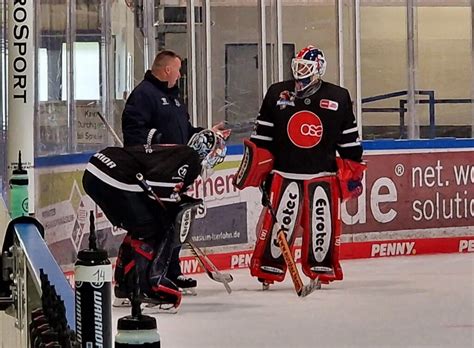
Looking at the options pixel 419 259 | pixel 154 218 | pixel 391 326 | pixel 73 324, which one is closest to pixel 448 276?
pixel 419 259

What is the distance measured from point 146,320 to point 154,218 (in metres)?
3.35

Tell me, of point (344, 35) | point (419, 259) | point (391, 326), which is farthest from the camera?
point (344, 35)

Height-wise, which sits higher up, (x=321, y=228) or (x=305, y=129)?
(x=305, y=129)

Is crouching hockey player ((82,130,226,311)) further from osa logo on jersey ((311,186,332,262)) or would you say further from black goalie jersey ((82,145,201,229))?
osa logo on jersey ((311,186,332,262))

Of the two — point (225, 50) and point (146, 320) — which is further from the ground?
point (225, 50)

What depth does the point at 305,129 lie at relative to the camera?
236 inches

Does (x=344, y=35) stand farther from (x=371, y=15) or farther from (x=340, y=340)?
(x=340, y=340)

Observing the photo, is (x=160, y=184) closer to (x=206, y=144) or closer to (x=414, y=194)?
(x=206, y=144)

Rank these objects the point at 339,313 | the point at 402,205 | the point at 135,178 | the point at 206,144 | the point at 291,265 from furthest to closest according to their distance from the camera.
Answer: the point at 402,205, the point at 291,265, the point at 206,144, the point at 339,313, the point at 135,178

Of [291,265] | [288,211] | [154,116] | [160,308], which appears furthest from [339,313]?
[154,116]

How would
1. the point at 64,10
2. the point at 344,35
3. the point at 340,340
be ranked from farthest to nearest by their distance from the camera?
the point at 344,35 < the point at 64,10 < the point at 340,340

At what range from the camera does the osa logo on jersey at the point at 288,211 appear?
6066 mm

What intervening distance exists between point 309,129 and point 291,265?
0.67 m

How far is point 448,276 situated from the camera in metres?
6.74
